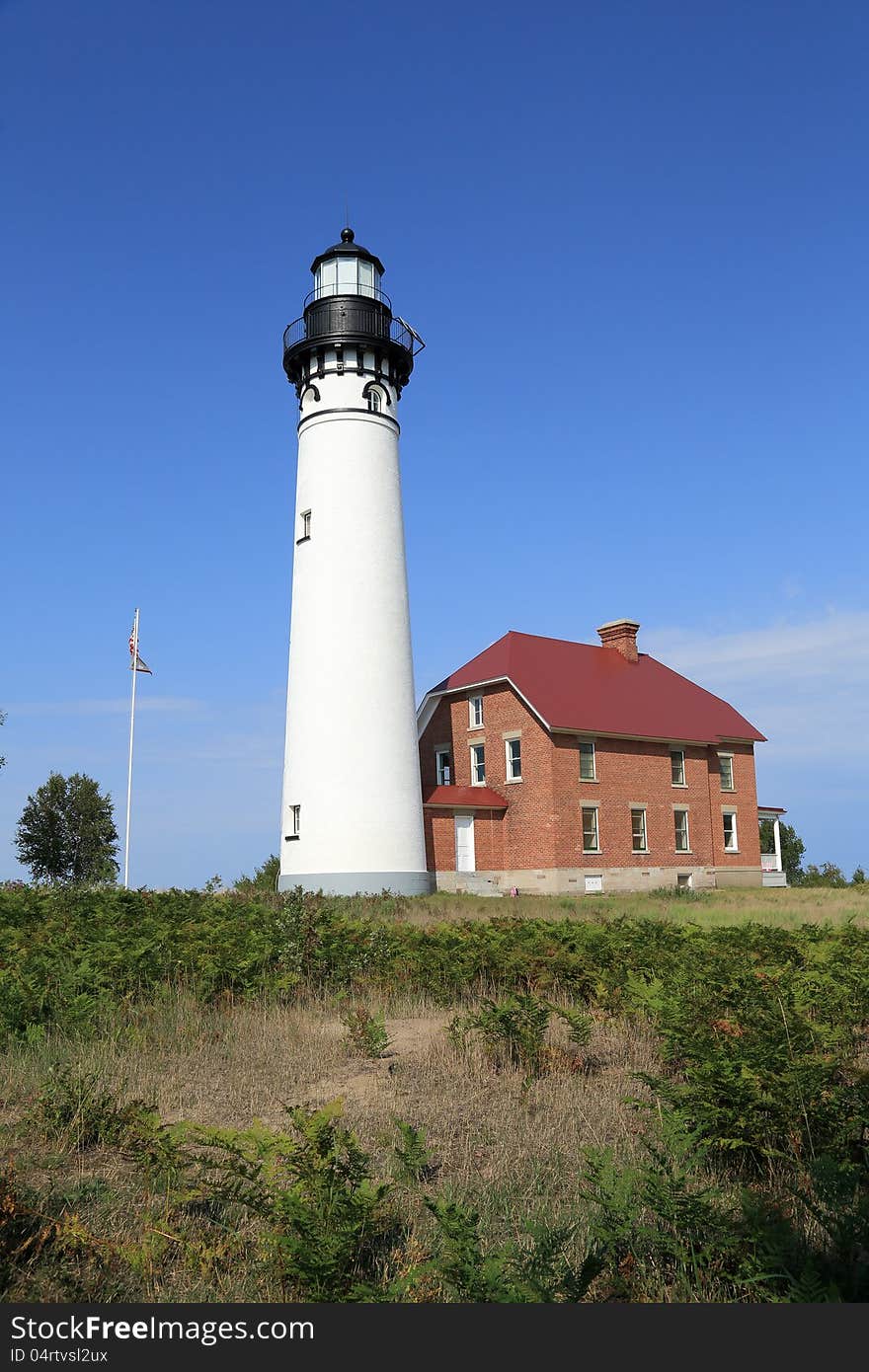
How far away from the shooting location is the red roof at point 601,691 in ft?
114

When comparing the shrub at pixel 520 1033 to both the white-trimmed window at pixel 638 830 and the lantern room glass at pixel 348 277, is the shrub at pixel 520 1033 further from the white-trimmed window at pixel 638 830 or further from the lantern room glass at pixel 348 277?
the white-trimmed window at pixel 638 830

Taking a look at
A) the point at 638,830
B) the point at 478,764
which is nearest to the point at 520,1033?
the point at 478,764

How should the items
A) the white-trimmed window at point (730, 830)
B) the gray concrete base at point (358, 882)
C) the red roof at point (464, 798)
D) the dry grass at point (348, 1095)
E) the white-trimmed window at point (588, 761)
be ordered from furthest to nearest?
the white-trimmed window at point (730, 830) → the white-trimmed window at point (588, 761) → the red roof at point (464, 798) → the gray concrete base at point (358, 882) → the dry grass at point (348, 1095)

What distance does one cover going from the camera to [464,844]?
33.6 m

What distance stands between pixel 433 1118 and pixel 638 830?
3074 cm

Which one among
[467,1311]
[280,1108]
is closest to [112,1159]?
[280,1108]

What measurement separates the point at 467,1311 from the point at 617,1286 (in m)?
0.91

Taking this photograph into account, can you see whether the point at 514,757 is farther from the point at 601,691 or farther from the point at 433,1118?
the point at 433,1118

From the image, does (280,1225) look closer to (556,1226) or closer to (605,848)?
(556,1226)

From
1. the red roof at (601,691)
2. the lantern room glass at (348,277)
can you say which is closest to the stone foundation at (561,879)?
the red roof at (601,691)

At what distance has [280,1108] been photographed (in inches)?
265

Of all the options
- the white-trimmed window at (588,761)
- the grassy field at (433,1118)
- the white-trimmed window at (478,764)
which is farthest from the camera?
the white-trimmed window at (478,764)

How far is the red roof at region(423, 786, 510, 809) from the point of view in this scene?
33000 mm

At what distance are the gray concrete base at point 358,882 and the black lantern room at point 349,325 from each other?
1480 centimetres
